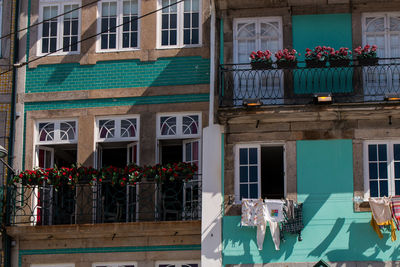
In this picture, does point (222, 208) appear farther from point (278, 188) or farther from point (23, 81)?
point (23, 81)

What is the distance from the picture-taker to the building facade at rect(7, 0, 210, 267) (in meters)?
19.4

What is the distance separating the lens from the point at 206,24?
20547 millimetres

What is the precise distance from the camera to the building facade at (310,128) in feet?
60.6

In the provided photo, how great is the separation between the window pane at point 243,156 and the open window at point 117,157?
7.17 ft

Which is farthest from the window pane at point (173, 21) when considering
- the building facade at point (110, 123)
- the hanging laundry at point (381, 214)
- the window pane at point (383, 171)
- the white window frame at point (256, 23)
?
the hanging laundry at point (381, 214)

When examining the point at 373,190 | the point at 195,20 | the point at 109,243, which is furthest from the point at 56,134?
the point at 373,190

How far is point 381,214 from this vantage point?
59.9ft

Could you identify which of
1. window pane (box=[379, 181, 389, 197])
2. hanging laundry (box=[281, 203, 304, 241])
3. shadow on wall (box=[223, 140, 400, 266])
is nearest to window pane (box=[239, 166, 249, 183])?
shadow on wall (box=[223, 140, 400, 266])

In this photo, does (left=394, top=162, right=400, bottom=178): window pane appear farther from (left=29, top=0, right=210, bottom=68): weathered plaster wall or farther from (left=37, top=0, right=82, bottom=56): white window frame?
(left=37, top=0, right=82, bottom=56): white window frame

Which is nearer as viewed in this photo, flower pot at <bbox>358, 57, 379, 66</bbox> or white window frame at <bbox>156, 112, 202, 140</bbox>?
flower pot at <bbox>358, 57, 379, 66</bbox>

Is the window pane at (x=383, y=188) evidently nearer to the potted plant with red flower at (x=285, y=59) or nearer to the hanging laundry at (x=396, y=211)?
the hanging laundry at (x=396, y=211)

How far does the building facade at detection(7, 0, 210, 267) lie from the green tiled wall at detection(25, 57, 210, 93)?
0.02 meters

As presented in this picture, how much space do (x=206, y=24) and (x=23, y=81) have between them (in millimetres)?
3918

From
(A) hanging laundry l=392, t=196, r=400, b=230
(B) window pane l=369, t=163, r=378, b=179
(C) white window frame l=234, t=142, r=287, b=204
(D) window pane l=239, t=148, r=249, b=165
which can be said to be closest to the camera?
(A) hanging laundry l=392, t=196, r=400, b=230
